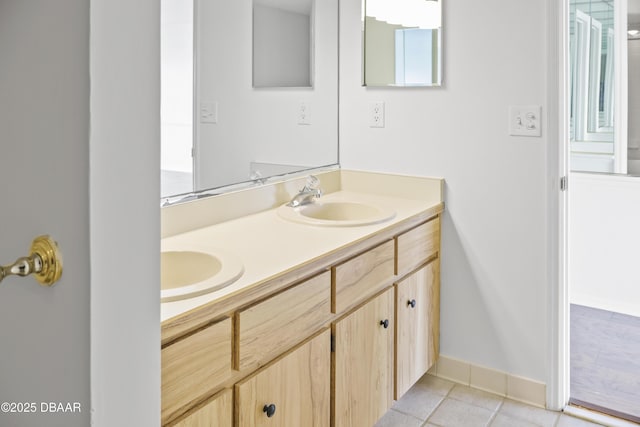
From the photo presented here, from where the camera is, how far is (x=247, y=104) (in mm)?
2174

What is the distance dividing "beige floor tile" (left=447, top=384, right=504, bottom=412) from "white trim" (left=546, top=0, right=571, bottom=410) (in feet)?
0.67

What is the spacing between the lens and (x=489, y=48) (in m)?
2.26

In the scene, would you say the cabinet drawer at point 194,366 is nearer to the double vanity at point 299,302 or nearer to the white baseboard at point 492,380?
the double vanity at point 299,302

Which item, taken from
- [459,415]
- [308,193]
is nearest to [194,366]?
[308,193]

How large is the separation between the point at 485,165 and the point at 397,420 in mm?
1049

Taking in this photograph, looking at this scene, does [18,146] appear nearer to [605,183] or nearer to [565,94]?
[565,94]

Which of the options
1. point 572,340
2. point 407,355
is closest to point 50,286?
point 407,355

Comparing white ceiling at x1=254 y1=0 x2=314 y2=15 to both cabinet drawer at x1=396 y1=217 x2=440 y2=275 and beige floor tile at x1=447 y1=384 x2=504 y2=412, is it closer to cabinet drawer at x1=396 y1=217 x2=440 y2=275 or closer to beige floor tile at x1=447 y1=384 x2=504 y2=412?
cabinet drawer at x1=396 y1=217 x2=440 y2=275

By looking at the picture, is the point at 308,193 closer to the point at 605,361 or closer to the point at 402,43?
the point at 402,43

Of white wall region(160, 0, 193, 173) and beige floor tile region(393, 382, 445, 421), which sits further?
beige floor tile region(393, 382, 445, 421)

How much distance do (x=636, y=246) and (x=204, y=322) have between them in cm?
278

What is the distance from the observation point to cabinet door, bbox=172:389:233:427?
47.1 inches

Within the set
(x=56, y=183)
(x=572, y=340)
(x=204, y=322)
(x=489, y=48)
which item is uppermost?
(x=489, y=48)

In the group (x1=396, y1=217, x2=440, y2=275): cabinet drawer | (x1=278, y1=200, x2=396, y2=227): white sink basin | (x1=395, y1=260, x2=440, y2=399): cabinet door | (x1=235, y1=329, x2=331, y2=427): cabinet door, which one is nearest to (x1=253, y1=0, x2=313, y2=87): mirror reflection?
(x1=278, y1=200, x2=396, y2=227): white sink basin
